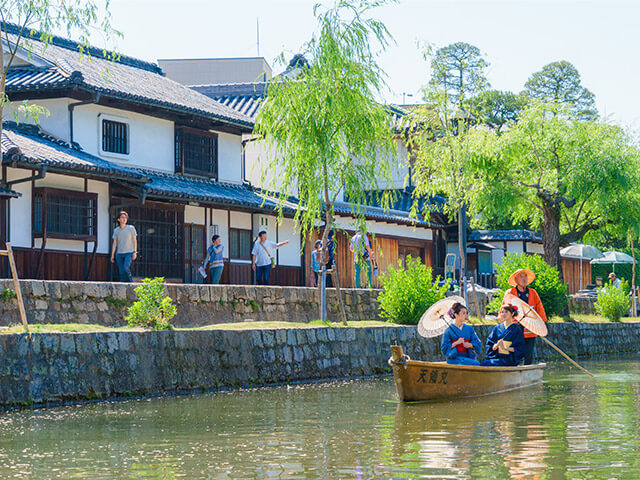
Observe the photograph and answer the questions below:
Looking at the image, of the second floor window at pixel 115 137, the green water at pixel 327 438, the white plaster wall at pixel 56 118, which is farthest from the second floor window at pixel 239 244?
the green water at pixel 327 438

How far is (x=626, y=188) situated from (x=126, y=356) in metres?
18.3

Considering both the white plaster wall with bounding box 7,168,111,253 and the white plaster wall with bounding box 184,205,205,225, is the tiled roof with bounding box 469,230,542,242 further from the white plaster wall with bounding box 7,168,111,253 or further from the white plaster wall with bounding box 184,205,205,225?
the white plaster wall with bounding box 7,168,111,253

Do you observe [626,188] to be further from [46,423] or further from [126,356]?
[46,423]

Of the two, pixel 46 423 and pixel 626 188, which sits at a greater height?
pixel 626 188

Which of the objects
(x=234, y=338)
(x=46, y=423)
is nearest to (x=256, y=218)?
(x=234, y=338)

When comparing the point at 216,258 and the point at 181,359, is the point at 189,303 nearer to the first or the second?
the point at 181,359

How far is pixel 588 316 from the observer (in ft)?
103

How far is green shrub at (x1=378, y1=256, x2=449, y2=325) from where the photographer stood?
67.0ft

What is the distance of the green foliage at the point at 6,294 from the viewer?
1506 cm

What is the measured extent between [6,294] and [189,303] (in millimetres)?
3868

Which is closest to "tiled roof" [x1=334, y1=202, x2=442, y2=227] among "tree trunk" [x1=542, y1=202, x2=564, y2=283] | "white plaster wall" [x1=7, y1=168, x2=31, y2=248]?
"tree trunk" [x1=542, y1=202, x2=564, y2=283]

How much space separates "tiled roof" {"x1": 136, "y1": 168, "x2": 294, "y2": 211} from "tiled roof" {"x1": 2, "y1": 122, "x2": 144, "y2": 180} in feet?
3.92

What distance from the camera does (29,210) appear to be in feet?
67.4

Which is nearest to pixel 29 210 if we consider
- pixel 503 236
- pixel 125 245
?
pixel 125 245
